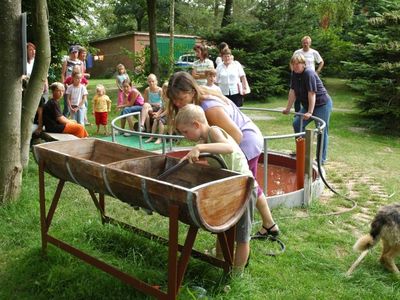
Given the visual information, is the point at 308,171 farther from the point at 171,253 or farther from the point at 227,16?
the point at 227,16

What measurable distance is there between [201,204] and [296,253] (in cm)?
181

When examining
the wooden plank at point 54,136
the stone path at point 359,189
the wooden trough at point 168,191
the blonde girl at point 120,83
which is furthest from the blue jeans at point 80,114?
the wooden trough at point 168,191

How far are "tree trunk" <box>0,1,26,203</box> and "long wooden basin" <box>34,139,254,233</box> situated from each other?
105cm

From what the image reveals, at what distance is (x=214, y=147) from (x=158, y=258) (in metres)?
1.30

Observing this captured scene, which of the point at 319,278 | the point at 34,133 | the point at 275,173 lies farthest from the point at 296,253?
the point at 34,133

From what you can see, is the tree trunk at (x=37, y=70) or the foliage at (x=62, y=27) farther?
→ the foliage at (x=62, y=27)

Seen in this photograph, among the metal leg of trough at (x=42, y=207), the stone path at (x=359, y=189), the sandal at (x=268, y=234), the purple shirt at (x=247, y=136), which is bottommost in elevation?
the stone path at (x=359, y=189)

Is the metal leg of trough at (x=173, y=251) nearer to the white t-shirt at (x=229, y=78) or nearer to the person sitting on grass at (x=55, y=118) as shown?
the person sitting on grass at (x=55, y=118)

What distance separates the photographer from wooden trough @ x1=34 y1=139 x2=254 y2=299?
104 inches

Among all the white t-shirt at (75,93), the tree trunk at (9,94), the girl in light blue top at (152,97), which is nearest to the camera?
the tree trunk at (9,94)

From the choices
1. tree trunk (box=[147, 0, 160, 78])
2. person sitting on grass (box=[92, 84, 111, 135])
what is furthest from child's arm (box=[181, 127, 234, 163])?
tree trunk (box=[147, 0, 160, 78])

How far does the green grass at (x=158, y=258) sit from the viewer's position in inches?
133

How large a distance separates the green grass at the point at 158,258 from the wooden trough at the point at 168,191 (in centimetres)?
19

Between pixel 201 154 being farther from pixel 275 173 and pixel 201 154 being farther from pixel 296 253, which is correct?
pixel 275 173
